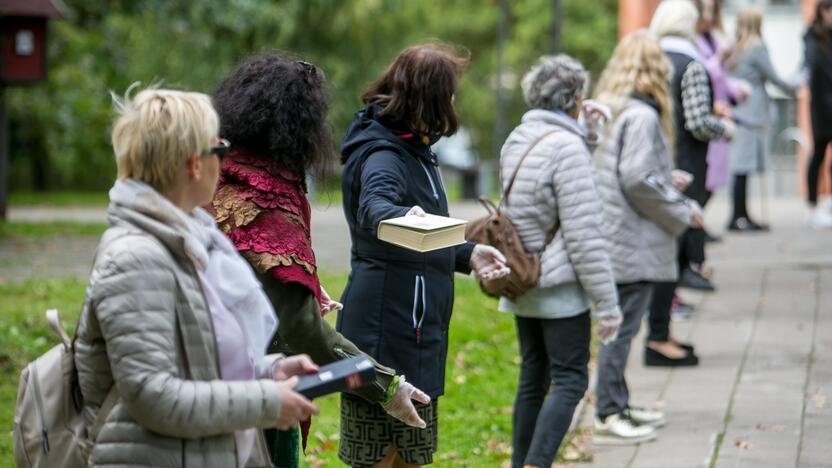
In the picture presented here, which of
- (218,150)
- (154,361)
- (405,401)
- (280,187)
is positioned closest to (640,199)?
(405,401)

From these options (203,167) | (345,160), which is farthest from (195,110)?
(345,160)

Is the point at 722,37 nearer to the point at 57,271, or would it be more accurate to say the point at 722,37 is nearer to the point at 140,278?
the point at 57,271

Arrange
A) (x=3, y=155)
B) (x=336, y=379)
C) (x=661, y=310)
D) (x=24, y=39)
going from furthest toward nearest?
(x=3, y=155)
(x=24, y=39)
(x=661, y=310)
(x=336, y=379)

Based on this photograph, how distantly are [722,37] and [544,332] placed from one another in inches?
259

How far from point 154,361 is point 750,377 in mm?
5891

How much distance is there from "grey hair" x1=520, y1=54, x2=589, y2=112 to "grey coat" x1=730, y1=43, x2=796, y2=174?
7.50 meters

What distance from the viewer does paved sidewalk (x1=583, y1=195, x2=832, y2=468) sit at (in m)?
6.52

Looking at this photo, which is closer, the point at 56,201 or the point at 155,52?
the point at 56,201

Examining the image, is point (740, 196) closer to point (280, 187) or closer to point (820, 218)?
point (820, 218)

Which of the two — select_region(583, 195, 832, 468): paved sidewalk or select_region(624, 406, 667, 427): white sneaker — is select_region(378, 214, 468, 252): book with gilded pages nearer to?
select_region(583, 195, 832, 468): paved sidewalk

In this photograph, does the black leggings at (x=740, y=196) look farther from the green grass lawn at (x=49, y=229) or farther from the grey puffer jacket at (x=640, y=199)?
the green grass lawn at (x=49, y=229)

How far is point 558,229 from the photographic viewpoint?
5617 mm

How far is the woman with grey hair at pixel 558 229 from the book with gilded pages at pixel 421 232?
1220mm

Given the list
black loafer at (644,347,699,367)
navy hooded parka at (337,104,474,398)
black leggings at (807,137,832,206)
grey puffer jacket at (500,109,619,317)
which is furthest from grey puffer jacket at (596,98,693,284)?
black leggings at (807,137,832,206)
